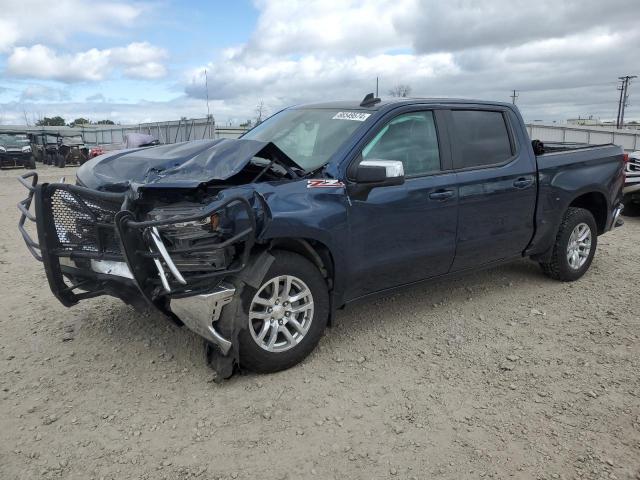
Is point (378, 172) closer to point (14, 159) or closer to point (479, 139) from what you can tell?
point (479, 139)

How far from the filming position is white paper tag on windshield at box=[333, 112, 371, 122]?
13.1ft

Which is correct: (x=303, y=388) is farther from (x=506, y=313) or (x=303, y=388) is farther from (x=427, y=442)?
(x=506, y=313)

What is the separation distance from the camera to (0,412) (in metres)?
3.11

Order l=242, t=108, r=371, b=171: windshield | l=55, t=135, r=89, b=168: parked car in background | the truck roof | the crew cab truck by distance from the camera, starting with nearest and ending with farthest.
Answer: the crew cab truck, l=242, t=108, r=371, b=171: windshield, the truck roof, l=55, t=135, r=89, b=168: parked car in background

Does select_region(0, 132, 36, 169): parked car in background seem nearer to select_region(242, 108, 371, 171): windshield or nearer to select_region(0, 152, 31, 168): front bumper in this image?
select_region(0, 152, 31, 168): front bumper

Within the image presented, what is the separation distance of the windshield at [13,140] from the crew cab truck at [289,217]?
89.5 ft

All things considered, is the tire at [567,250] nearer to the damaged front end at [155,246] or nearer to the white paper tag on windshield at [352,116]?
the white paper tag on windshield at [352,116]

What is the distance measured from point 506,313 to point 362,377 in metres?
1.84

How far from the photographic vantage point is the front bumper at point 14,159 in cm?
2647

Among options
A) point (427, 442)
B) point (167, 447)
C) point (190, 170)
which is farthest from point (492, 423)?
point (190, 170)

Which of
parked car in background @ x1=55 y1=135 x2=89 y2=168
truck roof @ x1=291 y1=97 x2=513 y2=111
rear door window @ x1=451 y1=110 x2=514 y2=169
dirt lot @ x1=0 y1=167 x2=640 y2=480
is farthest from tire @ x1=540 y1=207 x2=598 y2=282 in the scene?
parked car in background @ x1=55 y1=135 x2=89 y2=168

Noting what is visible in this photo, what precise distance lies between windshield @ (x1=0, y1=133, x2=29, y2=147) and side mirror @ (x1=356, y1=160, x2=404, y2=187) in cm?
2870

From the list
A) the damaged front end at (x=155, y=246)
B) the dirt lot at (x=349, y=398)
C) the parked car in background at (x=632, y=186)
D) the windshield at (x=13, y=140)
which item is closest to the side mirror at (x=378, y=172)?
the damaged front end at (x=155, y=246)

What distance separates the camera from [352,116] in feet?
13.5
